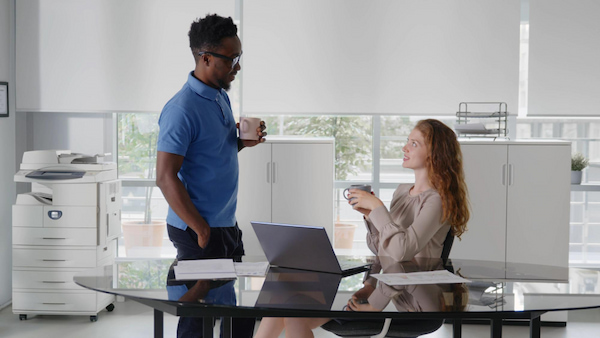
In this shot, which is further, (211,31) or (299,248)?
(211,31)

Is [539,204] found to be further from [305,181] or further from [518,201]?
[305,181]

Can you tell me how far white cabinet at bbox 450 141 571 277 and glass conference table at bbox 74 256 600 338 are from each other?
215cm

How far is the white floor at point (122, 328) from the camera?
155 inches

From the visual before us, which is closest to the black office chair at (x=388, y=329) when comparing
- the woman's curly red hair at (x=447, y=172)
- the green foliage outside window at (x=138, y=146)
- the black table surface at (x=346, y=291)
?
the woman's curly red hair at (x=447, y=172)

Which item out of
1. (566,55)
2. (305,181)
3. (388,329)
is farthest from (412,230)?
(566,55)

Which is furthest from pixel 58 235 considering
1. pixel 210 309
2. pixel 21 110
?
pixel 210 309

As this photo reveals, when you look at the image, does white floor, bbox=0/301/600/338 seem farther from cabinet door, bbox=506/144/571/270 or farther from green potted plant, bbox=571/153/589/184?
green potted plant, bbox=571/153/589/184

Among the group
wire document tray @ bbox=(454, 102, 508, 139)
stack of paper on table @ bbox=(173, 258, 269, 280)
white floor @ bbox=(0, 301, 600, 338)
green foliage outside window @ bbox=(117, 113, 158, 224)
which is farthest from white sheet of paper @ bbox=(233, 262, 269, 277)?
green foliage outside window @ bbox=(117, 113, 158, 224)

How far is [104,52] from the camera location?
4.70 metres

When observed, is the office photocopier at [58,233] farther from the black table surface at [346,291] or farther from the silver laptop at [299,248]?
the silver laptop at [299,248]

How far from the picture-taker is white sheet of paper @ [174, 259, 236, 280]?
191 centimetres

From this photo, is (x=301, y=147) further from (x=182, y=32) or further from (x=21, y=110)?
(x=21, y=110)

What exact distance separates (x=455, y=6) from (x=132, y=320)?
10.5 ft

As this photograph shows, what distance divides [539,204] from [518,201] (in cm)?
14
